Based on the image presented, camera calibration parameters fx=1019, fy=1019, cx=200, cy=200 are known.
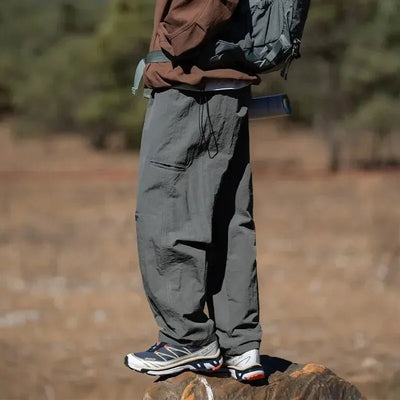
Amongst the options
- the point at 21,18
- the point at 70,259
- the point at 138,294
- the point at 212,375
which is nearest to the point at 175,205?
the point at 212,375

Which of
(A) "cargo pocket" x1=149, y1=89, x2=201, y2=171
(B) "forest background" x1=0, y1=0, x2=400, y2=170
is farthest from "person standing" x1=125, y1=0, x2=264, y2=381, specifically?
(B) "forest background" x1=0, y1=0, x2=400, y2=170

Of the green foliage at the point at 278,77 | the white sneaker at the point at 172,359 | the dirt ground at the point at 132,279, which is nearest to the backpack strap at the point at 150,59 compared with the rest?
the white sneaker at the point at 172,359

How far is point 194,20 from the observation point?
296 centimetres

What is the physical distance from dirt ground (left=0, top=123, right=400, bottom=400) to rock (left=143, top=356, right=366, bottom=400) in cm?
274

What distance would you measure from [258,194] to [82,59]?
640 centimetres

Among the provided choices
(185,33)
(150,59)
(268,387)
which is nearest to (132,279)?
(268,387)

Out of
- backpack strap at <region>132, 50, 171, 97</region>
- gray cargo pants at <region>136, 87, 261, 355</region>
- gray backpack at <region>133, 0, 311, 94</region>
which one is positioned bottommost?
gray cargo pants at <region>136, 87, 261, 355</region>

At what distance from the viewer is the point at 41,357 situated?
7180 millimetres

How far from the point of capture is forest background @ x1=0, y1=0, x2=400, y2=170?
16.4 metres

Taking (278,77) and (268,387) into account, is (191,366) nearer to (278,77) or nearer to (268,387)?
(268,387)

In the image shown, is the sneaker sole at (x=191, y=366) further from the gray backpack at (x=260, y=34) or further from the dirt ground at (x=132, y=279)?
the dirt ground at (x=132, y=279)

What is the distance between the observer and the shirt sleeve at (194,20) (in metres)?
2.95

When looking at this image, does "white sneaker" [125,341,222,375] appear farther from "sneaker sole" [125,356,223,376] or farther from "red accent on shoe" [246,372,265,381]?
"red accent on shoe" [246,372,265,381]

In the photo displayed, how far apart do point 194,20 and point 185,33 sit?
0.05 m
